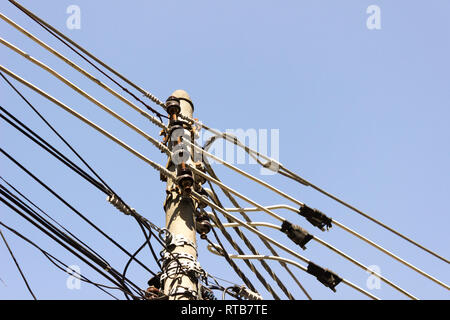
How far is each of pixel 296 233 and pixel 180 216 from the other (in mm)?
1539

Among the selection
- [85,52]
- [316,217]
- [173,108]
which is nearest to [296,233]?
[316,217]

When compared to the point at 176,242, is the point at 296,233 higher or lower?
higher

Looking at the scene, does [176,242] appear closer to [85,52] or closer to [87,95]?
[87,95]

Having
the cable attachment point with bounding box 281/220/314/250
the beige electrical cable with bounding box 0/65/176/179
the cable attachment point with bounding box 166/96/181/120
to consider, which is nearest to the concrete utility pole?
the cable attachment point with bounding box 166/96/181/120

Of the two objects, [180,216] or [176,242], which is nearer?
[176,242]

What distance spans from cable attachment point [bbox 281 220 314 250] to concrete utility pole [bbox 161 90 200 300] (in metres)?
1.26

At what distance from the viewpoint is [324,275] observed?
6742mm

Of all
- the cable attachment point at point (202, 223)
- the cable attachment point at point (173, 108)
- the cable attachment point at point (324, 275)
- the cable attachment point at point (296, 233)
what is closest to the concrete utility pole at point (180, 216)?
the cable attachment point at point (173, 108)

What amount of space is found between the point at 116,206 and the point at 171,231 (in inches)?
25.4

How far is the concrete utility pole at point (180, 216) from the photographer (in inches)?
223
